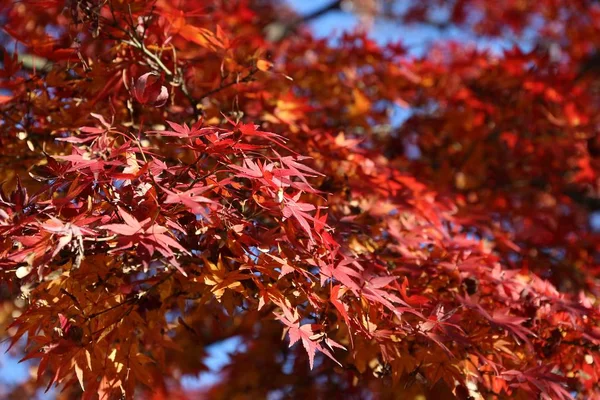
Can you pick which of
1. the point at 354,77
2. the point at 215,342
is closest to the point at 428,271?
the point at 354,77

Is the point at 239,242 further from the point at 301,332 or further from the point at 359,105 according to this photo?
the point at 359,105

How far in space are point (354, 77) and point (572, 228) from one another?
4.65 feet

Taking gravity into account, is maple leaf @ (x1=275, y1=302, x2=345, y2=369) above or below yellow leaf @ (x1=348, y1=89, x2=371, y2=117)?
above

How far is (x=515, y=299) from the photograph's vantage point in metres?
1.81

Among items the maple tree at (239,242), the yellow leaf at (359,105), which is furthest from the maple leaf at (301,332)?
the yellow leaf at (359,105)

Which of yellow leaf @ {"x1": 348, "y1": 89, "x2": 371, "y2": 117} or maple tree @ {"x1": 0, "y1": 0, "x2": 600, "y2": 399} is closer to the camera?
maple tree @ {"x1": 0, "y1": 0, "x2": 600, "y2": 399}

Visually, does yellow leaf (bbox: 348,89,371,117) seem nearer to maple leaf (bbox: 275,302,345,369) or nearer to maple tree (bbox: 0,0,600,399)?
maple tree (bbox: 0,0,600,399)

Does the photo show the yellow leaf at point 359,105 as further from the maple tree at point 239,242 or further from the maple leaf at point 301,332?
the maple leaf at point 301,332

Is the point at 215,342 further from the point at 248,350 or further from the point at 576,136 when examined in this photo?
the point at 576,136

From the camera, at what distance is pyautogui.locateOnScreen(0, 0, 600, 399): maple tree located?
1.44 meters

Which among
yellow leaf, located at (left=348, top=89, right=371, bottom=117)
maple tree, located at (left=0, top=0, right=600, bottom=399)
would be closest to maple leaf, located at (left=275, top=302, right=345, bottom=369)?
maple tree, located at (left=0, top=0, right=600, bottom=399)

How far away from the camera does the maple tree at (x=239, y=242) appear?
4.74 ft

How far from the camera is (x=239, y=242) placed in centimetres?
152

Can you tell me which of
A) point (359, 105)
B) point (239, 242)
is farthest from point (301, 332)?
point (359, 105)
